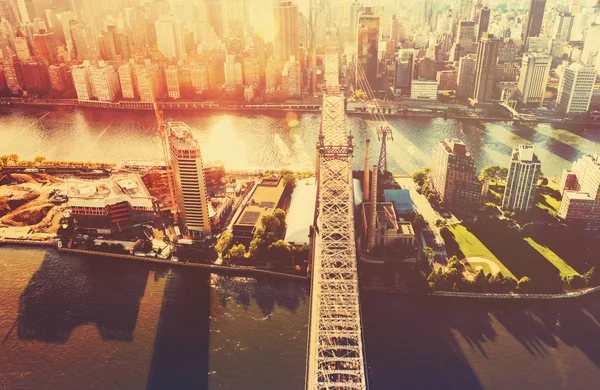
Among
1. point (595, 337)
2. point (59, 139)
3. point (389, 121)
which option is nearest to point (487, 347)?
point (595, 337)

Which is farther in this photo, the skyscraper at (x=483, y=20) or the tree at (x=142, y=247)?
the skyscraper at (x=483, y=20)

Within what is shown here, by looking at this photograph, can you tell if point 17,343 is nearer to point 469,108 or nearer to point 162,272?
point 162,272

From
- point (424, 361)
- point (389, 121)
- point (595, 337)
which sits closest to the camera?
point (424, 361)

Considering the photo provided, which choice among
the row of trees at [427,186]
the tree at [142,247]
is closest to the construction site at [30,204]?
the tree at [142,247]

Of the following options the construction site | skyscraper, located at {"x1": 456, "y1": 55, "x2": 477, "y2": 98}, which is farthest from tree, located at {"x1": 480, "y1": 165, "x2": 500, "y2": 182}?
the construction site

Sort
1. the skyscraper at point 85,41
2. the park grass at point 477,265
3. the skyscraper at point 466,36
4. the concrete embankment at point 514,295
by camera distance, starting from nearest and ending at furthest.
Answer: the concrete embankment at point 514,295
the park grass at point 477,265
the skyscraper at point 85,41
the skyscraper at point 466,36

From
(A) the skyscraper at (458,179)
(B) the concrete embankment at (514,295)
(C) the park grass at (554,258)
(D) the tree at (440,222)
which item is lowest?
(B) the concrete embankment at (514,295)

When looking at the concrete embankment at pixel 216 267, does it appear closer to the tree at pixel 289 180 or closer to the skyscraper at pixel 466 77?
the tree at pixel 289 180

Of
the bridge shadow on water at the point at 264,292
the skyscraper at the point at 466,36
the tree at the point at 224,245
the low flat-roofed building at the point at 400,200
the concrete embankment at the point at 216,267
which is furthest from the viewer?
the skyscraper at the point at 466,36
